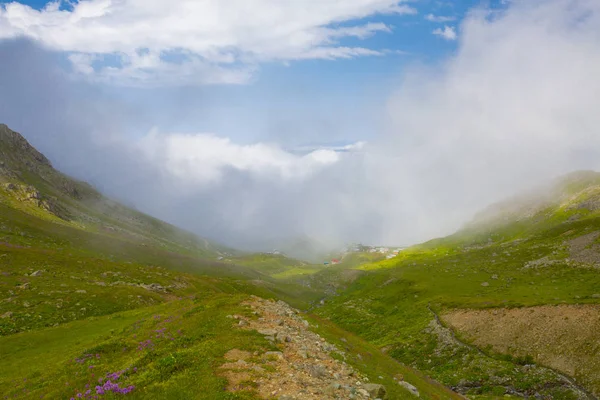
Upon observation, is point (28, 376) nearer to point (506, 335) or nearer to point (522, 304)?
point (506, 335)

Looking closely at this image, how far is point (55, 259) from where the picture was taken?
269 feet

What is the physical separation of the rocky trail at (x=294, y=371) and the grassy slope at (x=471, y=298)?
35.8 meters

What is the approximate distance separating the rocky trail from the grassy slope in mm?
35772

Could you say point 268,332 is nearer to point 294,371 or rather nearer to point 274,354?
point 274,354

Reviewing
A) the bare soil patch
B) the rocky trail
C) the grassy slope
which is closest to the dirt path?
the rocky trail

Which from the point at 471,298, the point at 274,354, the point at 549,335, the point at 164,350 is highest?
the point at 471,298

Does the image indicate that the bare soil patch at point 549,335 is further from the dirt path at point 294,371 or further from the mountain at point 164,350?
the dirt path at point 294,371

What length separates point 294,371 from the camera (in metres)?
23.6

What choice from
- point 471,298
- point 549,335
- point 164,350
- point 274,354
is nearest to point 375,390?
point 274,354

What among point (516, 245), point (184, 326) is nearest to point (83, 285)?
point (184, 326)

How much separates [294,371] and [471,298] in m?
89.8

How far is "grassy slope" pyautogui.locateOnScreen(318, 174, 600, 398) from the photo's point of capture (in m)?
59.4

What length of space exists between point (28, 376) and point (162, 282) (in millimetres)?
59760

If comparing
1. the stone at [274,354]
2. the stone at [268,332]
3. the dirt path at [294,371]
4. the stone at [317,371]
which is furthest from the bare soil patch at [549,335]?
the stone at [274,354]
